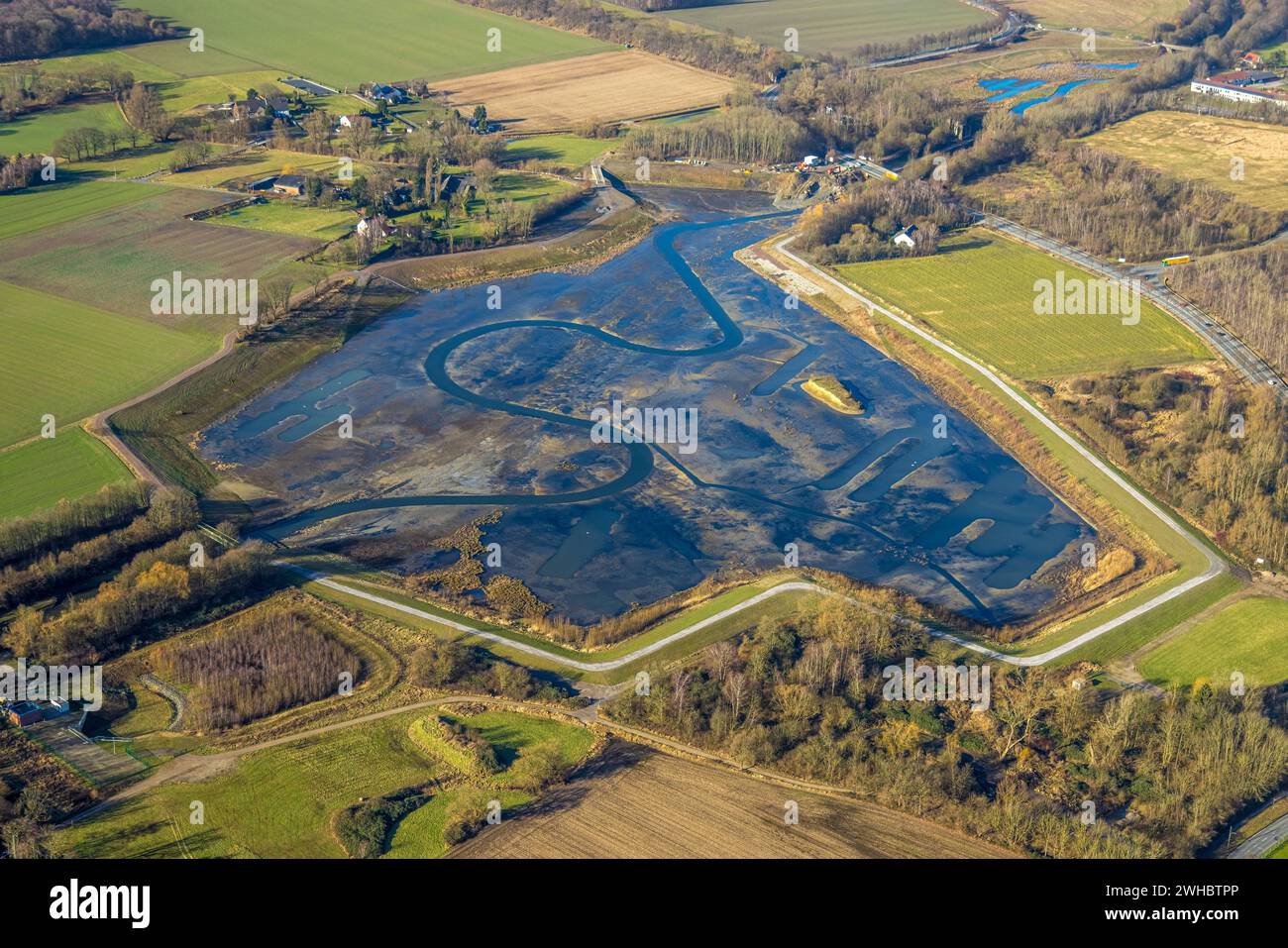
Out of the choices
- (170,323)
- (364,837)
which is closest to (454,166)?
(170,323)

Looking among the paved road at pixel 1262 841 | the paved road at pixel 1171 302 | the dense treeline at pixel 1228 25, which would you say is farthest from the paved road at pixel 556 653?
the dense treeline at pixel 1228 25

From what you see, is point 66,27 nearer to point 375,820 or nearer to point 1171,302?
point 1171,302

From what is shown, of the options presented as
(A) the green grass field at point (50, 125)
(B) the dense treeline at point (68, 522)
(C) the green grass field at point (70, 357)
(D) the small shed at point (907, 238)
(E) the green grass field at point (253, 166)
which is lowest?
(B) the dense treeline at point (68, 522)

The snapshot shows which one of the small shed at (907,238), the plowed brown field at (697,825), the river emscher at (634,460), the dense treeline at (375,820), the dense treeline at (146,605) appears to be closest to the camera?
the dense treeline at (375,820)

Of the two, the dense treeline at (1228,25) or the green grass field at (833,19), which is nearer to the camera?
the dense treeline at (1228,25)

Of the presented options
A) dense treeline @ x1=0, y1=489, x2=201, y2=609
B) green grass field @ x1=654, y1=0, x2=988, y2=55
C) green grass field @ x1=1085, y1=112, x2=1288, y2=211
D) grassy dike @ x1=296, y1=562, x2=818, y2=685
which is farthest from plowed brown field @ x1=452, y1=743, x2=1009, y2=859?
green grass field @ x1=654, y1=0, x2=988, y2=55

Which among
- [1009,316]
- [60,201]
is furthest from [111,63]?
[1009,316]

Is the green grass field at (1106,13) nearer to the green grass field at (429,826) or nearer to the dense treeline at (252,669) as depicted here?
the dense treeline at (252,669)
